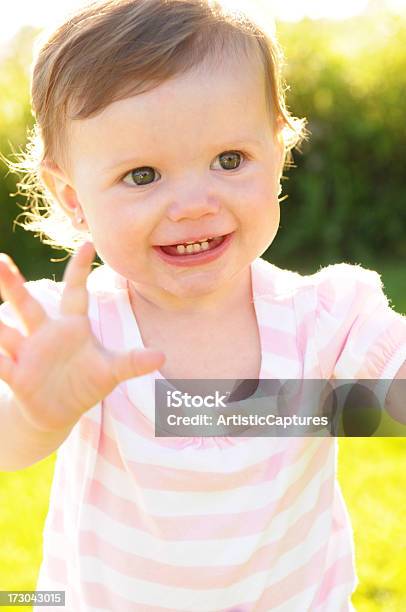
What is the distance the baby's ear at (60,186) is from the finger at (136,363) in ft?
2.24

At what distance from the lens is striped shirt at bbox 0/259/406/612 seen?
82.2 inches

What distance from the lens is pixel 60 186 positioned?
2.26 m

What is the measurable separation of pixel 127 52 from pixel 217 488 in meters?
0.91

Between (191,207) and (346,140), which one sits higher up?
(346,140)

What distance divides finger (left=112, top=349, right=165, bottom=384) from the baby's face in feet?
1.43

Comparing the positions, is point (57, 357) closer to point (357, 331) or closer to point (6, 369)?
point (6, 369)

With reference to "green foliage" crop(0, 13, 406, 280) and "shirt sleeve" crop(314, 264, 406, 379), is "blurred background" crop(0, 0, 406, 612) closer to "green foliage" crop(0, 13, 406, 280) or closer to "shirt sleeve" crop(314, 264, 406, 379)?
"green foliage" crop(0, 13, 406, 280)

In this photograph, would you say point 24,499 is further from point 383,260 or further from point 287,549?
point 383,260

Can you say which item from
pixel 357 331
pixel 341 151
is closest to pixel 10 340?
pixel 357 331

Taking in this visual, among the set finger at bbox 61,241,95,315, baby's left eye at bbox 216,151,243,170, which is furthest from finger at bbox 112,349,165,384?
baby's left eye at bbox 216,151,243,170

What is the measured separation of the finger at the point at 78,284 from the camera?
1695 mm

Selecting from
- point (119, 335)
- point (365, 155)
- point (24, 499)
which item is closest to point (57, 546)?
point (119, 335)

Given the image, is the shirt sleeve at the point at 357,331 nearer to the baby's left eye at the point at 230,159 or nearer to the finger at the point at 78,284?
the baby's left eye at the point at 230,159

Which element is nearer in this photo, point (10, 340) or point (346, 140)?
point (10, 340)
